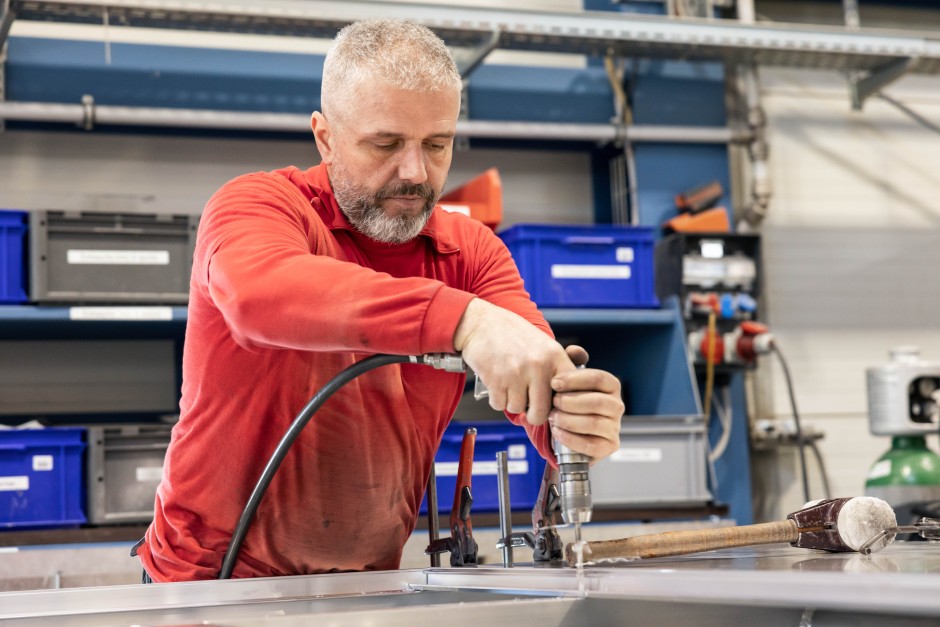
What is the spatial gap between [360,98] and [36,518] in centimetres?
201

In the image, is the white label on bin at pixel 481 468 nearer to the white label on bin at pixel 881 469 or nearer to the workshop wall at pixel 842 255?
the white label on bin at pixel 881 469

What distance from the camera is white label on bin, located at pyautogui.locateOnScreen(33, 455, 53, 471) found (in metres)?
2.93

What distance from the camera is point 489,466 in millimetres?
3188

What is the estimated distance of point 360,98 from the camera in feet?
4.60

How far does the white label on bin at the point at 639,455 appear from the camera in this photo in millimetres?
→ 3262

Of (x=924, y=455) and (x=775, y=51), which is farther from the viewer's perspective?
(x=775, y=51)

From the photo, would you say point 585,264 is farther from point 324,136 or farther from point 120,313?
point 324,136

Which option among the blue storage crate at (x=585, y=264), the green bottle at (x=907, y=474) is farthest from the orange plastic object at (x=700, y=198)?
the green bottle at (x=907, y=474)

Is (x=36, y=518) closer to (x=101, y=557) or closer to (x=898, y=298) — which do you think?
(x=101, y=557)

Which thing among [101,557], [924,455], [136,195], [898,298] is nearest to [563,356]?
[101,557]

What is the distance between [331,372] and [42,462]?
6.15 ft

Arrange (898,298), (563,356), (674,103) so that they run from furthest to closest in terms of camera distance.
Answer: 1. (898,298)
2. (674,103)
3. (563,356)

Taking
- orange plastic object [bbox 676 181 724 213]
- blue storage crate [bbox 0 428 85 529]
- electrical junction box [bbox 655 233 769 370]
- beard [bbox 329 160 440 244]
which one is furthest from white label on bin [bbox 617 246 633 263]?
beard [bbox 329 160 440 244]

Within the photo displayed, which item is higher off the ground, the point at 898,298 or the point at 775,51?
the point at 775,51
